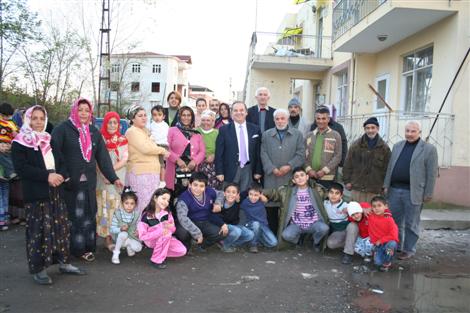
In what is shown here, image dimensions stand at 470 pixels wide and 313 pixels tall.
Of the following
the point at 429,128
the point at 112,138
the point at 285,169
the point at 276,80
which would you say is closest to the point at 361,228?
the point at 285,169

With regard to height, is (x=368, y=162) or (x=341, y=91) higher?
(x=341, y=91)

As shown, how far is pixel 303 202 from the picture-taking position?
18.9 ft

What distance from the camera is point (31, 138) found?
13.5 feet

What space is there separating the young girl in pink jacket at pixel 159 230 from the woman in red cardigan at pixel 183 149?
2.32 feet

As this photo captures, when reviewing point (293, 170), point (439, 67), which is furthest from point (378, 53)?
point (293, 170)

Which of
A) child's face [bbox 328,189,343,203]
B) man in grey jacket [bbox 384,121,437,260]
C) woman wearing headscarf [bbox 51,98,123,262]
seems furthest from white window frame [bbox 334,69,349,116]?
woman wearing headscarf [bbox 51,98,123,262]

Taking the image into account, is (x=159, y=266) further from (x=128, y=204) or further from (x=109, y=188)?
(x=109, y=188)

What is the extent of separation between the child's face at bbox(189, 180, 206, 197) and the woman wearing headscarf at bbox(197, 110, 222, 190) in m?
0.57

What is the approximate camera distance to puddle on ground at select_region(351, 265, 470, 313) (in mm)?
3990

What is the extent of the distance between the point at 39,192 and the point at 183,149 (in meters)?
2.16

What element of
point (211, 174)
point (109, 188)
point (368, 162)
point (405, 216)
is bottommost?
point (405, 216)

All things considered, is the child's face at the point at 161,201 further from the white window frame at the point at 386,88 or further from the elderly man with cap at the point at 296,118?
the white window frame at the point at 386,88

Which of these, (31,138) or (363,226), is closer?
(31,138)

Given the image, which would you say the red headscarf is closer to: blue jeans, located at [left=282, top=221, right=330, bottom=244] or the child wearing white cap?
blue jeans, located at [left=282, top=221, right=330, bottom=244]
